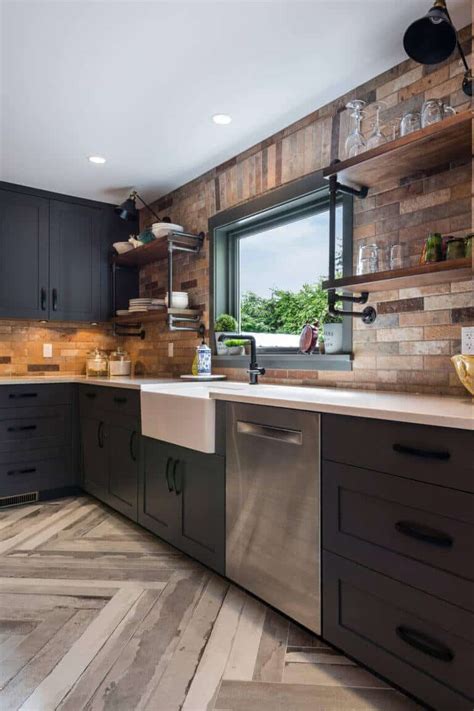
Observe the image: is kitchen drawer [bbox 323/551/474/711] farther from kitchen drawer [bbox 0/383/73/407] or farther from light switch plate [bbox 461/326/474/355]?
kitchen drawer [bbox 0/383/73/407]

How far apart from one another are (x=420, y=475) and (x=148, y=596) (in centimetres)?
134

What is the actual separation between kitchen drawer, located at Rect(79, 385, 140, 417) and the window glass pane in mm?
905

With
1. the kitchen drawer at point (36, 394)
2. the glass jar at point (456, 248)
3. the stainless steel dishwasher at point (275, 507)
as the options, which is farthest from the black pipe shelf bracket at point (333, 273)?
the kitchen drawer at point (36, 394)

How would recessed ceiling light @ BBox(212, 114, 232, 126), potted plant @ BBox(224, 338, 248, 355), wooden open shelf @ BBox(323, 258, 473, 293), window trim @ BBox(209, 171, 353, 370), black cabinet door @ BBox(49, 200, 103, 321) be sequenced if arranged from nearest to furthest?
wooden open shelf @ BBox(323, 258, 473, 293)
window trim @ BBox(209, 171, 353, 370)
recessed ceiling light @ BBox(212, 114, 232, 126)
potted plant @ BBox(224, 338, 248, 355)
black cabinet door @ BBox(49, 200, 103, 321)

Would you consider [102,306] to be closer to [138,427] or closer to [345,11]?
[138,427]

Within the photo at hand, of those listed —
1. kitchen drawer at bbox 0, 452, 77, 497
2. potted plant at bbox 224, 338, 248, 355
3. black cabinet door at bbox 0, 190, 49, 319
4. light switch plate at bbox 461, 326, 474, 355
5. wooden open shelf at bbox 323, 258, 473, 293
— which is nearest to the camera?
wooden open shelf at bbox 323, 258, 473, 293

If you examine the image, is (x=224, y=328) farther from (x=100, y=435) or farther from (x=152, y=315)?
(x=100, y=435)

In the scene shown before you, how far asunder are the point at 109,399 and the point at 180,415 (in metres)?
1.02

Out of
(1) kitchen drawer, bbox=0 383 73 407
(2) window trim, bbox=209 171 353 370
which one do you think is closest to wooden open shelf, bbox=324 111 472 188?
(2) window trim, bbox=209 171 353 370

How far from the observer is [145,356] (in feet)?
13.6

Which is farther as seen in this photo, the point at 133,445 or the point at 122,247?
the point at 122,247

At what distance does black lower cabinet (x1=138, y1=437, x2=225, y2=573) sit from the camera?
7.04 feet

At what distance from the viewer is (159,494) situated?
258cm

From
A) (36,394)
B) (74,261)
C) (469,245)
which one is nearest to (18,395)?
(36,394)
